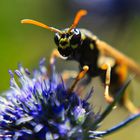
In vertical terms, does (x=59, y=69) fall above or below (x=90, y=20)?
below

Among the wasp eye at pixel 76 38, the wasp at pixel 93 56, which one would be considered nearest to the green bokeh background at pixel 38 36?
the wasp at pixel 93 56

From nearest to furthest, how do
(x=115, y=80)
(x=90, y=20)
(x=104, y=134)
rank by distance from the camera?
(x=104, y=134) < (x=115, y=80) < (x=90, y=20)

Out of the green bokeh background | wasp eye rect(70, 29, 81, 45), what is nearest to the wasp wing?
wasp eye rect(70, 29, 81, 45)

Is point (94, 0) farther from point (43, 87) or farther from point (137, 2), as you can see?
point (43, 87)

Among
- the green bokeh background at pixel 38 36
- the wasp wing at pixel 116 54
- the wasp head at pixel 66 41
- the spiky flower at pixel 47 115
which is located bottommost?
the spiky flower at pixel 47 115

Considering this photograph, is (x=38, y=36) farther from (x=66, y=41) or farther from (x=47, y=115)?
(x=47, y=115)

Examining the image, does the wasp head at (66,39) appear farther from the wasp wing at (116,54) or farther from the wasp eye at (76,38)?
the wasp wing at (116,54)

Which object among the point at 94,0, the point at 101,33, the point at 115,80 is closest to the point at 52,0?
the point at 94,0
